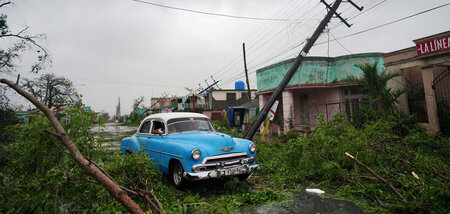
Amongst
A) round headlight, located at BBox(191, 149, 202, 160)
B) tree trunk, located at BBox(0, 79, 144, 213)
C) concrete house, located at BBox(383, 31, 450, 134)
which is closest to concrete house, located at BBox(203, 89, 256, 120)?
concrete house, located at BBox(383, 31, 450, 134)

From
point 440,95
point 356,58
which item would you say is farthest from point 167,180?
point 356,58

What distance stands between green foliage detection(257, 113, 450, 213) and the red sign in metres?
3.40

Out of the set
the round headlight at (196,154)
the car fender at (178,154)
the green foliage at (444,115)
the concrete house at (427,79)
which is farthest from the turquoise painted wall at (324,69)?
the round headlight at (196,154)

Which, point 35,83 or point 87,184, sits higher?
point 35,83

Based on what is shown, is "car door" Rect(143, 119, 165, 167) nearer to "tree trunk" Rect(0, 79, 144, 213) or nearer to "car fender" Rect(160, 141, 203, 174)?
"car fender" Rect(160, 141, 203, 174)

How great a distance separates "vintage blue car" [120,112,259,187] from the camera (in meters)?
4.53

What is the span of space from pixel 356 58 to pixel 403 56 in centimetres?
461

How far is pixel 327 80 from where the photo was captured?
15.3m

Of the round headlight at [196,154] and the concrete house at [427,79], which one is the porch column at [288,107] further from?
the round headlight at [196,154]

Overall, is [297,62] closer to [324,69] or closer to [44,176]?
[324,69]

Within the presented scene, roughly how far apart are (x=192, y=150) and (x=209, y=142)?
0.55m

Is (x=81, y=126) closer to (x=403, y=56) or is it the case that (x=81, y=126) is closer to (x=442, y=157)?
(x=442, y=157)

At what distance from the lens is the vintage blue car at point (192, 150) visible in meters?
4.53

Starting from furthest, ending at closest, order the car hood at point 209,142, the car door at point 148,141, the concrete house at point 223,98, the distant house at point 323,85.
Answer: the concrete house at point 223,98 → the distant house at point 323,85 → the car door at point 148,141 → the car hood at point 209,142
